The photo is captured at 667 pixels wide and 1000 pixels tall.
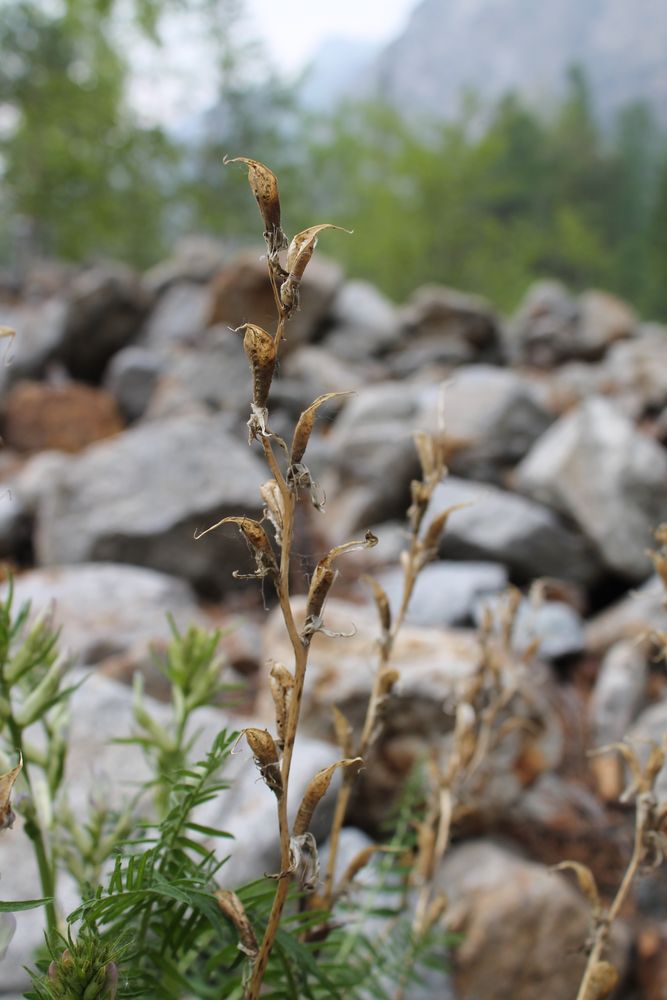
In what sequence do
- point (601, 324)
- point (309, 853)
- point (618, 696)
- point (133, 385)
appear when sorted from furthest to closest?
point (601, 324) < point (133, 385) < point (618, 696) < point (309, 853)

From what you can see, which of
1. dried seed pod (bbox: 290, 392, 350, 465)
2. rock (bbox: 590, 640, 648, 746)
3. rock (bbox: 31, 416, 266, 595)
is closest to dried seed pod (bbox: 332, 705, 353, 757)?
dried seed pod (bbox: 290, 392, 350, 465)

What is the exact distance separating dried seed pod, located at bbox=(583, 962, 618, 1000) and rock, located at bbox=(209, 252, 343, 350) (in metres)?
8.87

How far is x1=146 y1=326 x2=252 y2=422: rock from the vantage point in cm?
816

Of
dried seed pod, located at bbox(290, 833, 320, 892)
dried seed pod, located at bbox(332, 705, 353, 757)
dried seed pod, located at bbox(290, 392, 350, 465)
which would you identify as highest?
dried seed pod, located at bbox(290, 392, 350, 465)

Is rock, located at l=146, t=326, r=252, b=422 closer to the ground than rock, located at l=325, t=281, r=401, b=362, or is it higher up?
closer to the ground

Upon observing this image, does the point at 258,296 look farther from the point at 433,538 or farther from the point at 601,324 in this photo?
the point at 433,538

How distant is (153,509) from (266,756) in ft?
14.6

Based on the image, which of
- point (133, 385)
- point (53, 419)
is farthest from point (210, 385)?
point (53, 419)

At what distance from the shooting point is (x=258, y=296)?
9.88m

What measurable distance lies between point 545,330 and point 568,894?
11.4 metres

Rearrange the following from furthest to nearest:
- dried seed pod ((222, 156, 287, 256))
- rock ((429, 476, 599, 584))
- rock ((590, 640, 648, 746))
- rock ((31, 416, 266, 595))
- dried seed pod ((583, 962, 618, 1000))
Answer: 1. rock ((429, 476, 599, 584))
2. rock ((31, 416, 266, 595))
3. rock ((590, 640, 648, 746))
4. dried seed pod ((583, 962, 618, 1000))
5. dried seed pod ((222, 156, 287, 256))

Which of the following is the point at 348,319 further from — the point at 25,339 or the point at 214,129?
the point at 214,129

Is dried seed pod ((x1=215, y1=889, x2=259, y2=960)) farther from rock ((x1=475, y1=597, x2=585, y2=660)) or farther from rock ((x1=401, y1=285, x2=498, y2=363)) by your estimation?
rock ((x1=401, y1=285, x2=498, y2=363))

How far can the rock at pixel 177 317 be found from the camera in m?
11.7
